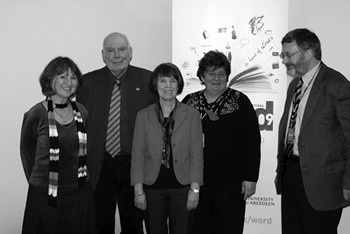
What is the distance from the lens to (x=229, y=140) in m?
2.54

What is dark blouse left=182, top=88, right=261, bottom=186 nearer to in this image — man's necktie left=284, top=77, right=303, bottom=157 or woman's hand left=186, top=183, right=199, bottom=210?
woman's hand left=186, top=183, right=199, bottom=210

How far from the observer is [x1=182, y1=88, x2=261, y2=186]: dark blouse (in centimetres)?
254

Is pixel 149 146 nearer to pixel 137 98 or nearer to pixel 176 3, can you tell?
pixel 137 98

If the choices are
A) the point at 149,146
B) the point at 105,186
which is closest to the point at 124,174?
the point at 105,186

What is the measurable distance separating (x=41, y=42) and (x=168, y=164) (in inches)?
81.6

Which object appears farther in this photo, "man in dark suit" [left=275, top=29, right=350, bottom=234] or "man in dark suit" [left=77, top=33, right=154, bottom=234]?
"man in dark suit" [left=77, top=33, right=154, bottom=234]

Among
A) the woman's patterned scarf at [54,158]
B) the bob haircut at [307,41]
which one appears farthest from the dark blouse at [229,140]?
the woman's patterned scarf at [54,158]

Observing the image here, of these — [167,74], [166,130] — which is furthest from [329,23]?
[166,130]

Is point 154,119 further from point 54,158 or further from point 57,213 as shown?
point 57,213

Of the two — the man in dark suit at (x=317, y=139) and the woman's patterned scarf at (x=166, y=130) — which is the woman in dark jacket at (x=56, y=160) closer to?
the woman's patterned scarf at (x=166, y=130)

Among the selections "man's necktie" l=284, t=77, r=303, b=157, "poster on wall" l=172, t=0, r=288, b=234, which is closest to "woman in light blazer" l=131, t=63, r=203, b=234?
"man's necktie" l=284, t=77, r=303, b=157

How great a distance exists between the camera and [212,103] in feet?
8.55

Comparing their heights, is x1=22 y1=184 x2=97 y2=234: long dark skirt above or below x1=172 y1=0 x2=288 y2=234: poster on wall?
below

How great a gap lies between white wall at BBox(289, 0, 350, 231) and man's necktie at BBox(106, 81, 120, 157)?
1921 mm
